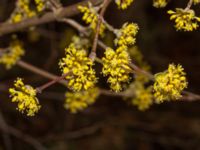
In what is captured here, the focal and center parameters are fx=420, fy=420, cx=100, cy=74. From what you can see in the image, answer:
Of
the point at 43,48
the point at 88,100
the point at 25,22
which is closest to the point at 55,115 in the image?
the point at 43,48

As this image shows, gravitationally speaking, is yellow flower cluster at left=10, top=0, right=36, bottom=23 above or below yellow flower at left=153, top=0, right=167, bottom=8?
above

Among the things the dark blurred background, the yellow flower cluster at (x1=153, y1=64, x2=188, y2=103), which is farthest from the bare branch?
the dark blurred background

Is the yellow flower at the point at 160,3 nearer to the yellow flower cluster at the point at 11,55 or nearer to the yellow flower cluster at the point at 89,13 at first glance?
the yellow flower cluster at the point at 89,13

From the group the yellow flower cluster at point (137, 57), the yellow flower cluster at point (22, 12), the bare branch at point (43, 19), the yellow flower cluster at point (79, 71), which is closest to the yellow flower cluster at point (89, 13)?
the bare branch at point (43, 19)

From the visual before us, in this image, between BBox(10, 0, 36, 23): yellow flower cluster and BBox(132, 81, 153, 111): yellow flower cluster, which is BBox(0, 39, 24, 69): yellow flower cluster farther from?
BBox(132, 81, 153, 111): yellow flower cluster

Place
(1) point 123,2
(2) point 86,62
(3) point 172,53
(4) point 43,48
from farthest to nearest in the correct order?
(3) point 172,53
(4) point 43,48
(1) point 123,2
(2) point 86,62

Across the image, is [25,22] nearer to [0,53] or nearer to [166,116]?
[0,53]

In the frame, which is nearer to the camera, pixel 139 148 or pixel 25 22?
pixel 25 22
